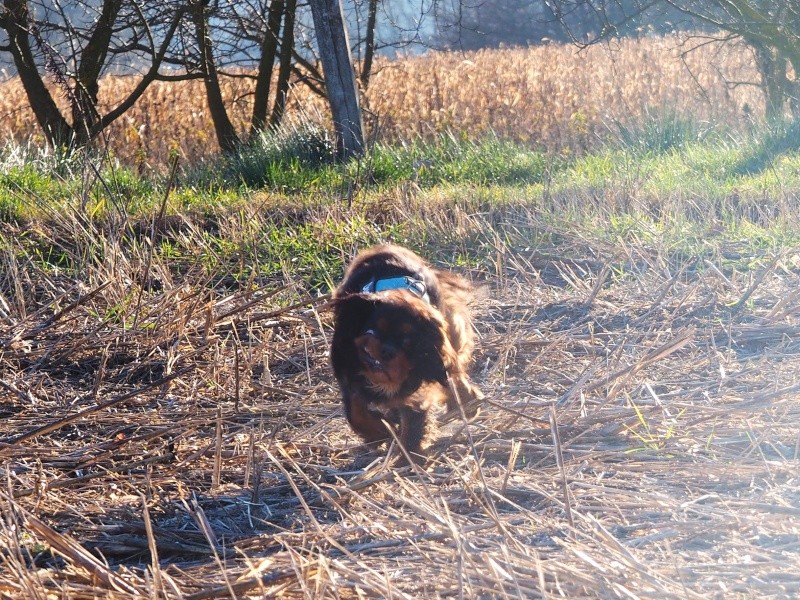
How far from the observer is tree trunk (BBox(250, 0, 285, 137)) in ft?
32.9

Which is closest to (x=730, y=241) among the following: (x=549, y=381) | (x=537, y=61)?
(x=549, y=381)

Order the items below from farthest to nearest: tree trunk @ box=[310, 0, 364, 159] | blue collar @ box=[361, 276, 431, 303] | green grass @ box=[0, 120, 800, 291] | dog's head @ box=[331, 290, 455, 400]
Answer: tree trunk @ box=[310, 0, 364, 159] → green grass @ box=[0, 120, 800, 291] → blue collar @ box=[361, 276, 431, 303] → dog's head @ box=[331, 290, 455, 400]

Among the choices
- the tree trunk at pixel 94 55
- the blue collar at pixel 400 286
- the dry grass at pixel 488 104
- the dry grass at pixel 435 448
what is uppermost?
the tree trunk at pixel 94 55

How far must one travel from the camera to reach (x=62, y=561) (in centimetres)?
257

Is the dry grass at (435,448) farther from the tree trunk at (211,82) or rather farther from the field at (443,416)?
the tree trunk at (211,82)

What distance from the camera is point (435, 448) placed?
Answer: 3.44 meters

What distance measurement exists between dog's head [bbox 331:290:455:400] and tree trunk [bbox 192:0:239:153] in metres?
6.27

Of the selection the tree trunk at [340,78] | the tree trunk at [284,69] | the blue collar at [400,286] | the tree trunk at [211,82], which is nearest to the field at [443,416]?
the blue collar at [400,286]

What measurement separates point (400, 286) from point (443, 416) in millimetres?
685

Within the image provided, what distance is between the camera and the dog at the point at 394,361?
3.22 meters

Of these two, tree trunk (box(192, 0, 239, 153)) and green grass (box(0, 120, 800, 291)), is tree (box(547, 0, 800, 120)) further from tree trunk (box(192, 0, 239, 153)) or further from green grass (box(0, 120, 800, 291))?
tree trunk (box(192, 0, 239, 153))

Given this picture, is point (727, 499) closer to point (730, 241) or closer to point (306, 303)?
point (306, 303)

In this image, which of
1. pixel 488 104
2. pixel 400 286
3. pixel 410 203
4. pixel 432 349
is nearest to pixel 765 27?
pixel 410 203

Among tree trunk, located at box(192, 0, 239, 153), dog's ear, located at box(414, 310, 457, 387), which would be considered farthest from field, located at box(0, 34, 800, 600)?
tree trunk, located at box(192, 0, 239, 153)
